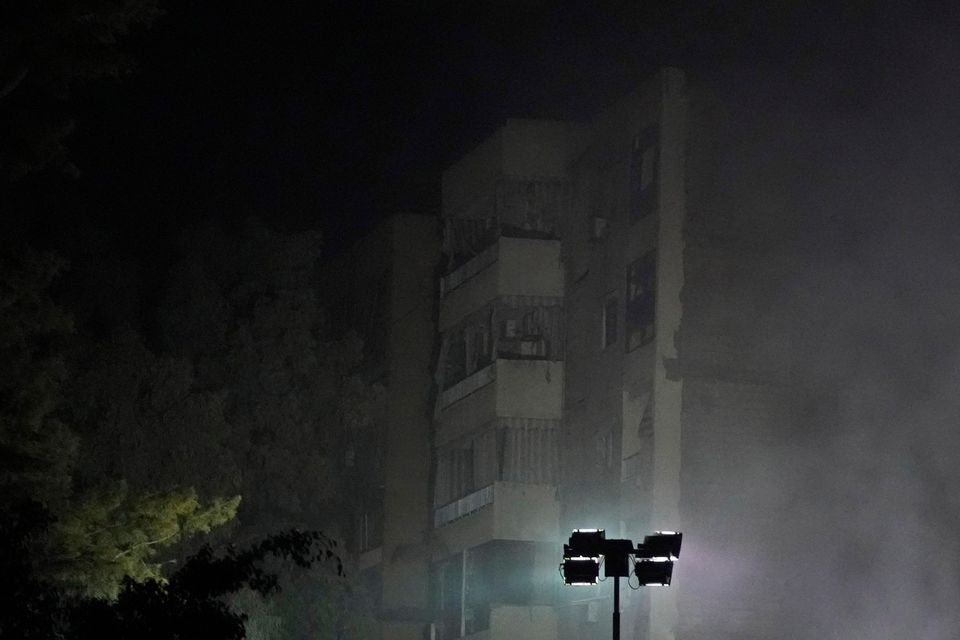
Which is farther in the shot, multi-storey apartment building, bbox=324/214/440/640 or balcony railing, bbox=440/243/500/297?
multi-storey apartment building, bbox=324/214/440/640

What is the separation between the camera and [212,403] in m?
44.1

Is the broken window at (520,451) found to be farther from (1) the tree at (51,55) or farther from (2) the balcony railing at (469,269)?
(1) the tree at (51,55)

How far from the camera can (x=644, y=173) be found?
43.2m

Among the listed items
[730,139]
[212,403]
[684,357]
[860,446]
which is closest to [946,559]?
[860,446]


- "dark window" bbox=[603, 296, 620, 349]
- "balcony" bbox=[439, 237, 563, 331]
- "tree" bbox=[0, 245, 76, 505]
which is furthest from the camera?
"balcony" bbox=[439, 237, 563, 331]

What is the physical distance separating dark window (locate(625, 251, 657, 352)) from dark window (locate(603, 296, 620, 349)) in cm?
86

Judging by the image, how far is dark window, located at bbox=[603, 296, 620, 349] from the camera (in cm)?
4475

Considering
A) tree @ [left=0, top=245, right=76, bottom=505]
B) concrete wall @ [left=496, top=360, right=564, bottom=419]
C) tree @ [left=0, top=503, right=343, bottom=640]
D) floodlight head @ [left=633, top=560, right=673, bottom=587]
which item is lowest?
tree @ [left=0, top=503, right=343, bottom=640]

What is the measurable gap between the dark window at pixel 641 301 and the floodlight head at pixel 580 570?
18.4m

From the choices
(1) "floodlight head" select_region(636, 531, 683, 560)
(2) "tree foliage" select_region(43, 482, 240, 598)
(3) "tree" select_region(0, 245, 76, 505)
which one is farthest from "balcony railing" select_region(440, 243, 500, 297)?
(1) "floodlight head" select_region(636, 531, 683, 560)

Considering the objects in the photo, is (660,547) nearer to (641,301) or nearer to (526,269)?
(641,301)

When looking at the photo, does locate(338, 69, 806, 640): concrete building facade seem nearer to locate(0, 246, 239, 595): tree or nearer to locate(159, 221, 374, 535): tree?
locate(159, 221, 374, 535): tree

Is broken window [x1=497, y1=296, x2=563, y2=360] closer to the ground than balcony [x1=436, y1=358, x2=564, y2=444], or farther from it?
farther from it

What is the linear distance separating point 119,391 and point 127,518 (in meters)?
10.1
